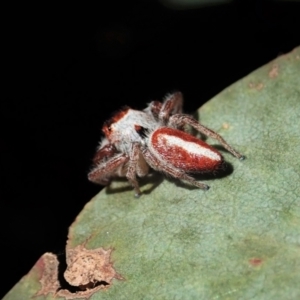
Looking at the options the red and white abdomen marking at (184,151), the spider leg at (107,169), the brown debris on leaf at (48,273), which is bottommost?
the brown debris on leaf at (48,273)

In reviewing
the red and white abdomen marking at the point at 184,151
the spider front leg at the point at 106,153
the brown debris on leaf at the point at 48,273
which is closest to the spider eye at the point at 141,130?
the red and white abdomen marking at the point at 184,151

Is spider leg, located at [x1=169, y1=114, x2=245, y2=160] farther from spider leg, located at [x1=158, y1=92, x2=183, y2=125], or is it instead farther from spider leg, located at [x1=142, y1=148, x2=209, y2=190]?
spider leg, located at [x1=142, y1=148, x2=209, y2=190]

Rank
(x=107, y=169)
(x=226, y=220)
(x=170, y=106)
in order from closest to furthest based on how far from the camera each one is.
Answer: (x=226, y=220), (x=107, y=169), (x=170, y=106)

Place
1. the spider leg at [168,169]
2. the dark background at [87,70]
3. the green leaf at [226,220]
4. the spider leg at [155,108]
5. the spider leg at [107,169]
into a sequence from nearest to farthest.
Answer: the green leaf at [226,220] → the spider leg at [168,169] → the spider leg at [107,169] → the spider leg at [155,108] → the dark background at [87,70]

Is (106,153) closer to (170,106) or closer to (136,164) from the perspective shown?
(136,164)

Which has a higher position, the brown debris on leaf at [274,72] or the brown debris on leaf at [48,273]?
the brown debris on leaf at [274,72]

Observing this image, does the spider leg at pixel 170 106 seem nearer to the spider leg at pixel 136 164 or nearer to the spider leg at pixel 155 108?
the spider leg at pixel 155 108

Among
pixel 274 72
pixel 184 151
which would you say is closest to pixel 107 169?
pixel 184 151
